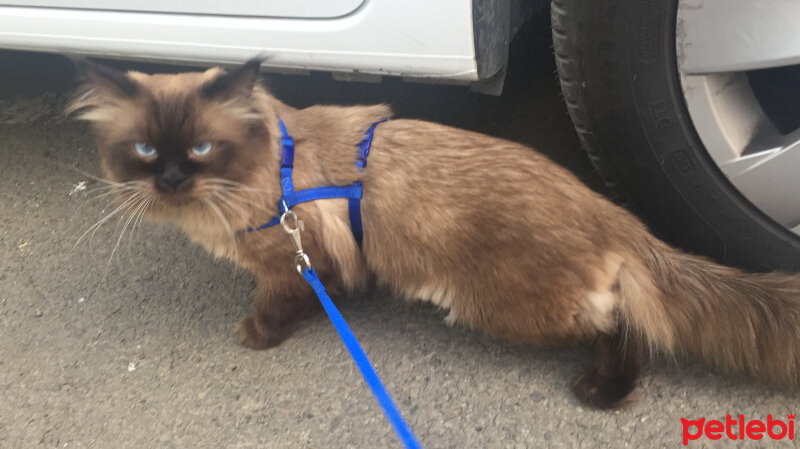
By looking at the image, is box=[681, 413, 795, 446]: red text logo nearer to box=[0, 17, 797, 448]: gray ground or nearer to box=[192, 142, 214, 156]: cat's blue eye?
box=[0, 17, 797, 448]: gray ground

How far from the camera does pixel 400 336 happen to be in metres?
2.07

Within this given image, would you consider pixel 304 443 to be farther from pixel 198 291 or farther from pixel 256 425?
pixel 198 291

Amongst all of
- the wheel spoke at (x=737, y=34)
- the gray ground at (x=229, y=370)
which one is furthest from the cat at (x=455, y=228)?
the wheel spoke at (x=737, y=34)

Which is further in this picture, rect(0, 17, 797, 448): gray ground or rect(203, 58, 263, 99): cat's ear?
rect(0, 17, 797, 448): gray ground

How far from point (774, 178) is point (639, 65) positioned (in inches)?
20.9

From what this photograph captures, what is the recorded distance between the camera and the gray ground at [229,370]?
5.77 ft

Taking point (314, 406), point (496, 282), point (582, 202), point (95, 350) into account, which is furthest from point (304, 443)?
point (582, 202)

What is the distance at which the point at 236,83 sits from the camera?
1.63 meters

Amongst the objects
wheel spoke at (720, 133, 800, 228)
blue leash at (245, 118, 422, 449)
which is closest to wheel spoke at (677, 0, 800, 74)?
wheel spoke at (720, 133, 800, 228)

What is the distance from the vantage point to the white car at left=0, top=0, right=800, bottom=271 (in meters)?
1.62

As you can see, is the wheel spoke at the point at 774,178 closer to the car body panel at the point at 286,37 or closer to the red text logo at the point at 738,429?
the red text logo at the point at 738,429

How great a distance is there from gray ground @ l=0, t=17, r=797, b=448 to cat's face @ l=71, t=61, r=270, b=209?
0.66m

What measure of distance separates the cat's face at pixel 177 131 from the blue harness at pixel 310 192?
91mm

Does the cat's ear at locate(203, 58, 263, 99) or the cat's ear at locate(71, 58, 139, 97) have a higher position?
the cat's ear at locate(203, 58, 263, 99)
